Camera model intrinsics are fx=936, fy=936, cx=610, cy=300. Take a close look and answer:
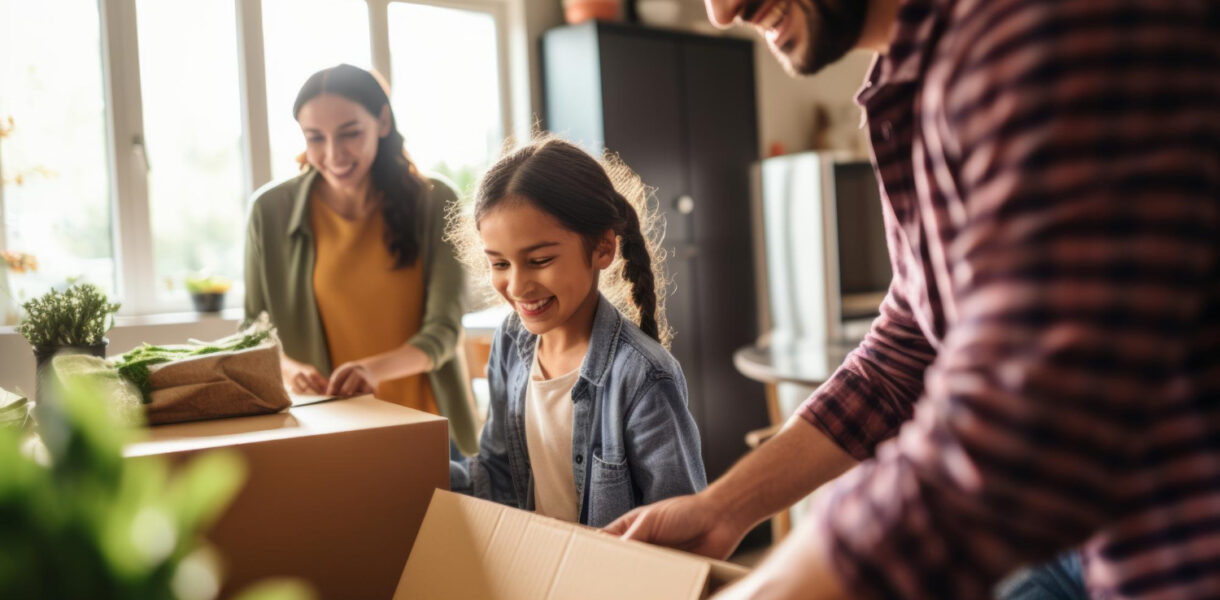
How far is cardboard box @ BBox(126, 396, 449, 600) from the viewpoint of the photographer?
898 mm

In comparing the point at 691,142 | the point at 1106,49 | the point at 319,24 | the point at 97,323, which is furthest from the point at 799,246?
the point at 1106,49

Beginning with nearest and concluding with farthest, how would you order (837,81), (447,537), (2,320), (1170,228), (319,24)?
(1170,228), (447,537), (2,320), (319,24), (837,81)

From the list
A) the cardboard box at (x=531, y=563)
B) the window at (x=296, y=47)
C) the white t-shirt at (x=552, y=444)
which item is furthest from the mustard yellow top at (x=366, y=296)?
the window at (x=296, y=47)

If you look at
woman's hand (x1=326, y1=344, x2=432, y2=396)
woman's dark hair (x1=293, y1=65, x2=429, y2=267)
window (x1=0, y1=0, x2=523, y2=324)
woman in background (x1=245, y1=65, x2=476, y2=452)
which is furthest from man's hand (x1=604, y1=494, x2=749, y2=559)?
window (x1=0, y1=0, x2=523, y2=324)

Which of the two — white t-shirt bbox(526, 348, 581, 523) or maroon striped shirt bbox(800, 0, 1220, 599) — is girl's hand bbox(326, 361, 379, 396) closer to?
white t-shirt bbox(526, 348, 581, 523)

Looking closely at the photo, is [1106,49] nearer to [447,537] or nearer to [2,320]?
[447,537]

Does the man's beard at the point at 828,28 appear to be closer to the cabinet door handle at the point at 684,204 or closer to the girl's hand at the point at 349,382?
the girl's hand at the point at 349,382

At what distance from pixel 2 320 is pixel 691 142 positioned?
7.95 feet

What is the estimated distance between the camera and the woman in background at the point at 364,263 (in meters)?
1.77

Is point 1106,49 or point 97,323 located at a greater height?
point 1106,49

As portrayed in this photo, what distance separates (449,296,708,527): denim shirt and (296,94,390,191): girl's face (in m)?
0.62

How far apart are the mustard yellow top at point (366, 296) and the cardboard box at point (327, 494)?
2.57ft

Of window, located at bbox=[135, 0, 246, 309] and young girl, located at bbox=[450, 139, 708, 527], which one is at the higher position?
window, located at bbox=[135, 0, 246, 309]

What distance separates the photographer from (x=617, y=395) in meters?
1.18
